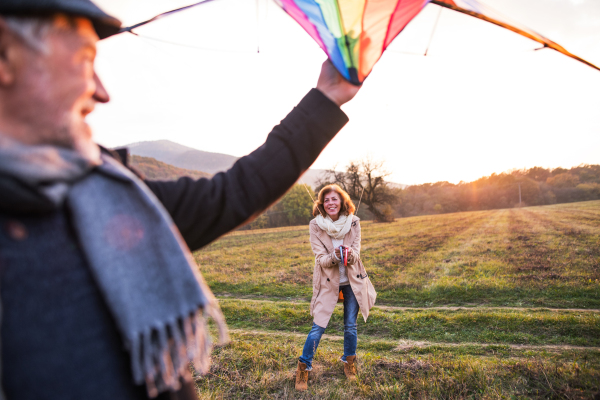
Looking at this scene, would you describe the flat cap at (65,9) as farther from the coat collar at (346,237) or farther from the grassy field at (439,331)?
the coat collar at (346,237)

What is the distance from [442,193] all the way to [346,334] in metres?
65.0

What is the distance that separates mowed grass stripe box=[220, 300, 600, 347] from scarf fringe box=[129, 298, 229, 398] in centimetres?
666

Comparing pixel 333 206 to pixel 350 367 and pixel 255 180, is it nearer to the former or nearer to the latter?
pixel 350 367

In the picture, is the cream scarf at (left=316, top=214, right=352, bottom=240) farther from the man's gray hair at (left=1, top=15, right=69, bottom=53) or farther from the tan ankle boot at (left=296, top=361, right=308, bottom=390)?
the man's gray hair at (left=1, top=15, right=69, bottom=53)

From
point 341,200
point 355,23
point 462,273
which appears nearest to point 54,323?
point 355,23

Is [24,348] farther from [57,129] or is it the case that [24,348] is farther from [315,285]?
[315,285]

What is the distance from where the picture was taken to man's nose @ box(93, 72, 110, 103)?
3.00ft

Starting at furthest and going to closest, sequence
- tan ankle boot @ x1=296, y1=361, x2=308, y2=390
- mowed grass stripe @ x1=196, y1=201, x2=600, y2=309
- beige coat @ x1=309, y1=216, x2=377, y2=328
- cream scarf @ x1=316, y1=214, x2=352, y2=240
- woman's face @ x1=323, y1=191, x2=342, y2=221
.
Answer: mowed grass stripe @ x1=196, y1=201, x2=600, y2=309
woman's face @ x1=323, y1=191, x2=342, y2=221
cream scarf @ x1=316, y1=214, x2=352, y2=240
beige coat @ x1=309, y1=216, x2=377, y2=328
tan ankle boot @ x1=296, y1=361, x2=308, y2=390

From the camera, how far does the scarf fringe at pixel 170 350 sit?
2.36 ft

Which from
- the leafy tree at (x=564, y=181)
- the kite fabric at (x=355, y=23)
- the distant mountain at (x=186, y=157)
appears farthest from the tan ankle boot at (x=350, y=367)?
the distant mountain at (x=186, y=157)

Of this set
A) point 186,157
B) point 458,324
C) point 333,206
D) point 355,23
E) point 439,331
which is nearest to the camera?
point 355,23

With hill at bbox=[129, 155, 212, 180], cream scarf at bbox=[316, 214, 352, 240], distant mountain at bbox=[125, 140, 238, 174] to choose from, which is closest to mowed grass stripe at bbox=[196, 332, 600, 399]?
cream scarf at bbox=[316, 214, 352, 240]

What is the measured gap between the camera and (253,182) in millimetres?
1108

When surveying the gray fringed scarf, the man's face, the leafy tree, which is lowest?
the gray fringed scarf
